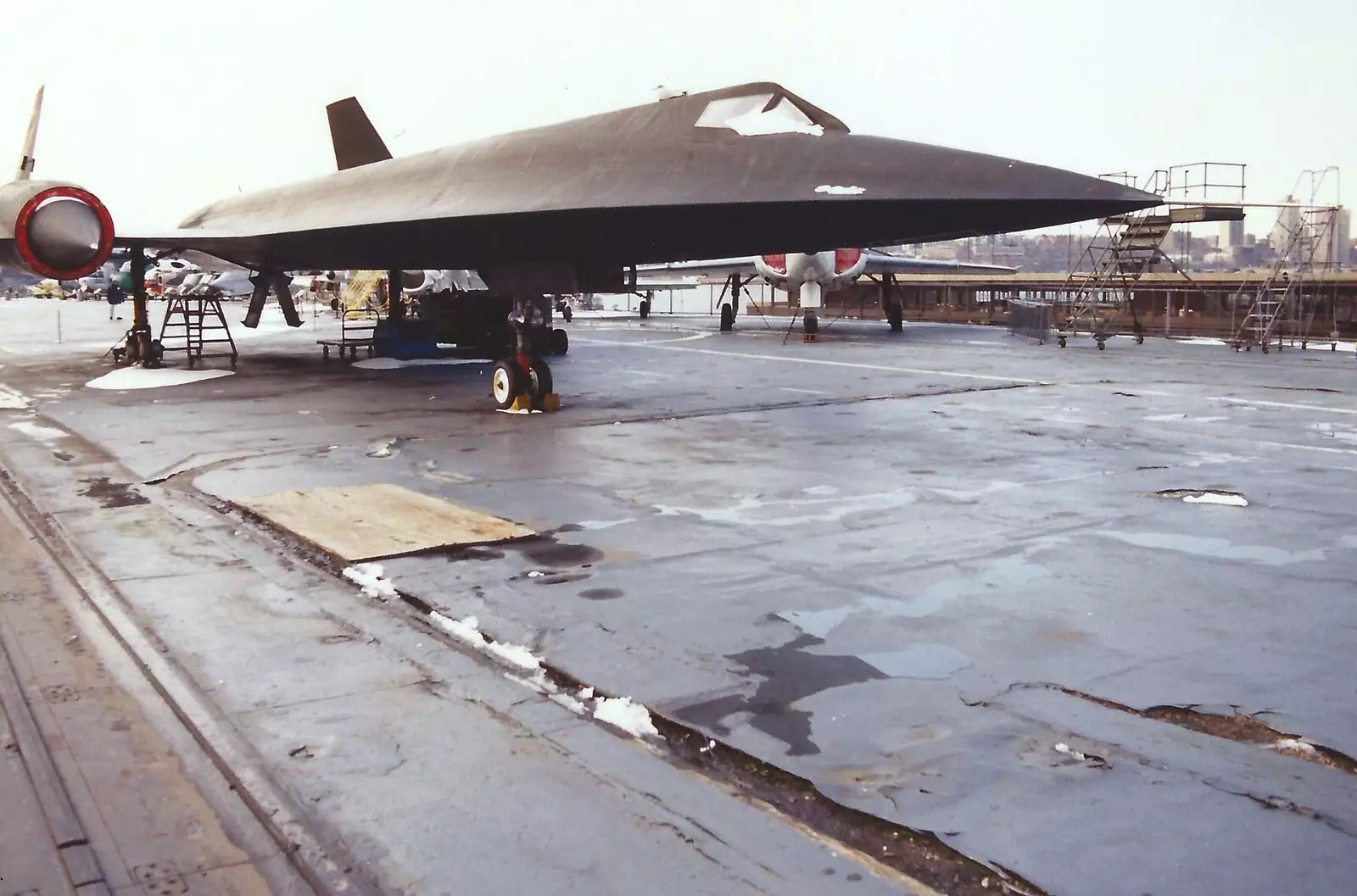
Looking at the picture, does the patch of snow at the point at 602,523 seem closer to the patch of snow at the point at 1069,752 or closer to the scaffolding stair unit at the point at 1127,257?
the patch of snow at the point at 1069,752

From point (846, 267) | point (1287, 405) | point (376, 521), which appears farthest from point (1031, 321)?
point (376, 521)

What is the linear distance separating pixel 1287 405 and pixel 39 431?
1211cm

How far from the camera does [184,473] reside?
753 centimetres

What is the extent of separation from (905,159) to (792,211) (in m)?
0.96

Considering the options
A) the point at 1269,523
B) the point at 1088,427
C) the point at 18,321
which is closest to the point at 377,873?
the point at 1269,523

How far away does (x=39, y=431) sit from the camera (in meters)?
9.65

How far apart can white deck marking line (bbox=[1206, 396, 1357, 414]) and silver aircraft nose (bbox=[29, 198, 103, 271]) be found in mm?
12671

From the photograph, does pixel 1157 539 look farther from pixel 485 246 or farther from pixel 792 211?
pixel 485 246

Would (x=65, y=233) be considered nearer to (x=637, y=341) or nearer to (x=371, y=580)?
(x=371, y=580)

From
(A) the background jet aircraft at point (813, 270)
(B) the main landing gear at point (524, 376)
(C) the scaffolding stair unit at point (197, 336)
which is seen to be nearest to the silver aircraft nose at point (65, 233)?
(C) the scaffolding stair unit at point (197, 336)

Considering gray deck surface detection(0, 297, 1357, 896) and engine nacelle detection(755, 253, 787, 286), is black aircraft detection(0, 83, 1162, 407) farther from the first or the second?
engine nacelle detection(755, 253, 787, 286)

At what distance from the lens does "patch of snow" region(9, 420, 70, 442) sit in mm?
9297

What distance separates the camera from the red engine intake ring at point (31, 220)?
39.6 ft

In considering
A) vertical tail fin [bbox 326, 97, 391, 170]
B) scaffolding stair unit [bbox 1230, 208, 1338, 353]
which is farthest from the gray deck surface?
scaffolding stair unit [bbox 1230, 208, 1338, 353]
